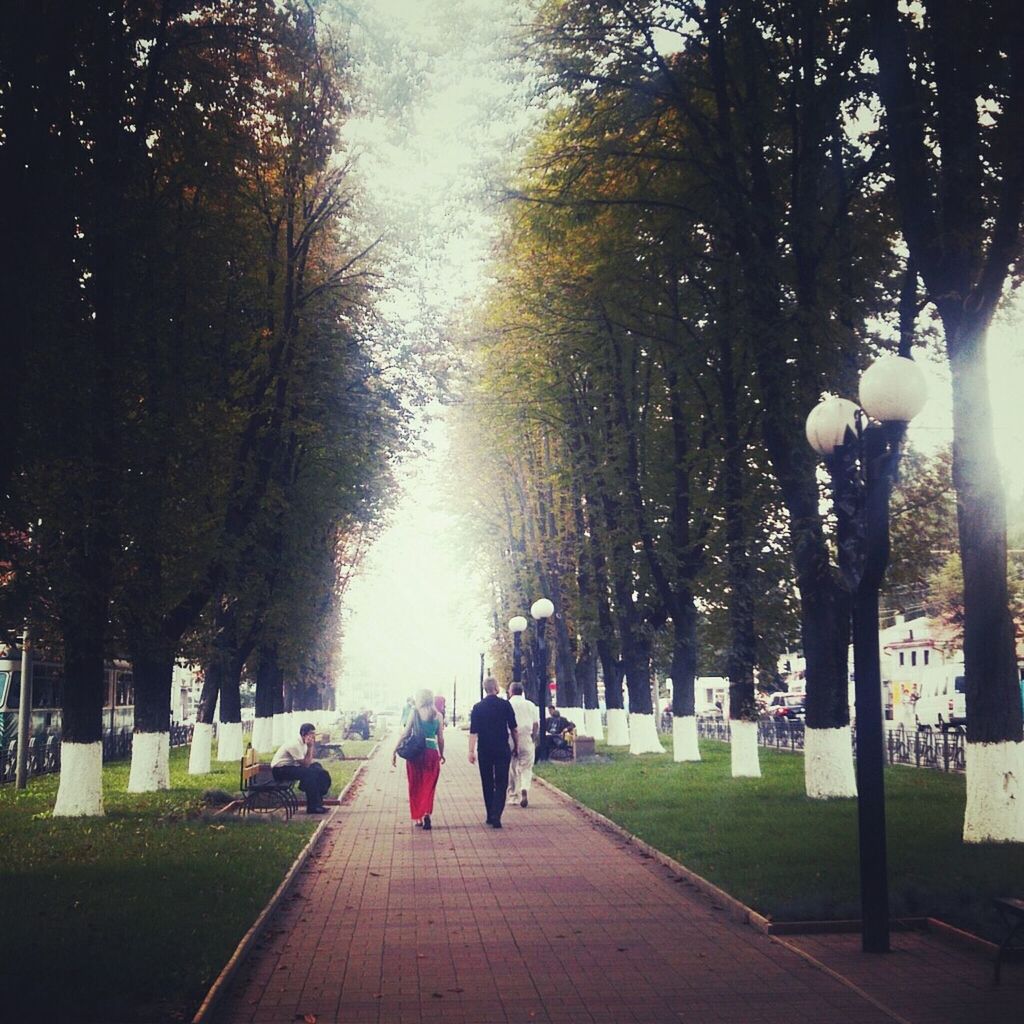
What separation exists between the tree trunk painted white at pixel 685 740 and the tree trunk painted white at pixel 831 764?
10.3 m

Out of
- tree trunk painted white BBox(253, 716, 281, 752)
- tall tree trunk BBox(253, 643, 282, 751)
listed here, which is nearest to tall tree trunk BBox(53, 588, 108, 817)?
tall tree trunk BBox(253, 643, 282, 751)

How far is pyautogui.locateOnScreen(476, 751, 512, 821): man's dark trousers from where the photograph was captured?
671 inches

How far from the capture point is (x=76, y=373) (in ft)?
48.2

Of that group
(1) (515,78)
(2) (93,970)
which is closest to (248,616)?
(1) (515,78)

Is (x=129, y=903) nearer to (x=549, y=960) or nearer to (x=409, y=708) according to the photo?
(x=549, y=960)

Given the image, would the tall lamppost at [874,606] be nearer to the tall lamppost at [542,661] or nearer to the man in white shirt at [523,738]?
the man in white shirt at [523,738]

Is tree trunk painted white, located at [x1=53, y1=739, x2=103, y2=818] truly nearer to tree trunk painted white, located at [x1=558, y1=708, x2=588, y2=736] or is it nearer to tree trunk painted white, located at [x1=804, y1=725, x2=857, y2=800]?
tree trunk painted white, located at [x1=804, y1=725, x2=857, y2=800]

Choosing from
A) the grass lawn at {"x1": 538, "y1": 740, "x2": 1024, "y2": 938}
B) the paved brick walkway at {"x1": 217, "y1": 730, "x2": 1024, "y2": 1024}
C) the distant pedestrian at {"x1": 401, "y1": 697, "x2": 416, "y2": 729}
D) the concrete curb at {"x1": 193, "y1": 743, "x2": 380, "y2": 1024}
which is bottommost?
the paved brick walkway at {"x1": 217, "y1": 730, "x2": 1024, "y2": 1024}

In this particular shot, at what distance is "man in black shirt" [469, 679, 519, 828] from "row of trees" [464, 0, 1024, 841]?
4.82 meters

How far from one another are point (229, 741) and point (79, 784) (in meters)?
16.2

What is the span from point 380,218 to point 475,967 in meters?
20.3

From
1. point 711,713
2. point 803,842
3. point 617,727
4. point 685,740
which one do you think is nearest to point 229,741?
point 685,740

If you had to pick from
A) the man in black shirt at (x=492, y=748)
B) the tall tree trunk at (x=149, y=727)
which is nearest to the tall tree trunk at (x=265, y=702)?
the tall tree trunk at (x=149, y=727)

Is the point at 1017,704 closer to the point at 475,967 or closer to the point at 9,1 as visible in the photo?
the point at 475,967
